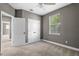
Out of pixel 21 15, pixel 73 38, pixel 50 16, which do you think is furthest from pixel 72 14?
pixel 21 15

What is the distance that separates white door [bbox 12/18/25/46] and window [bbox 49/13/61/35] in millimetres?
2343

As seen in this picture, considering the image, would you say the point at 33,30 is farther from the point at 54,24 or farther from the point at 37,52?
the point at 37,52

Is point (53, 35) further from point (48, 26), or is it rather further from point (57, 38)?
point (48, 26)

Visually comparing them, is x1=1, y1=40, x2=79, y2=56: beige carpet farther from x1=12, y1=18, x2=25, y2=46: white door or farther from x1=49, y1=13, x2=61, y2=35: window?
x1=49, y1=13, x2=61, y2=35: window

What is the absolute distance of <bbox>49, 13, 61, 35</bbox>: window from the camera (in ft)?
22.7

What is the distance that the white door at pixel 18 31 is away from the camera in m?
6.34

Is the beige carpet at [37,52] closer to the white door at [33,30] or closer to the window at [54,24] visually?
the window at [54,24]

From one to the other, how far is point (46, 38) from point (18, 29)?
9.60 feet

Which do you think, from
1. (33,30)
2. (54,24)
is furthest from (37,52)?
(33,30)

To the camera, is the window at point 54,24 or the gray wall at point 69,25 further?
the window at point 54,24

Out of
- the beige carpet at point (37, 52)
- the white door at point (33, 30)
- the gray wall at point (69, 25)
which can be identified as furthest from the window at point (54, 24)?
the beige carpet at point (37, 52)

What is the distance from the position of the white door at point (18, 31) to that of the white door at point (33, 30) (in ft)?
3.71

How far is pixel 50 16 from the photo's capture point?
7.91m

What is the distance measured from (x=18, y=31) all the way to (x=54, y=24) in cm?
274
